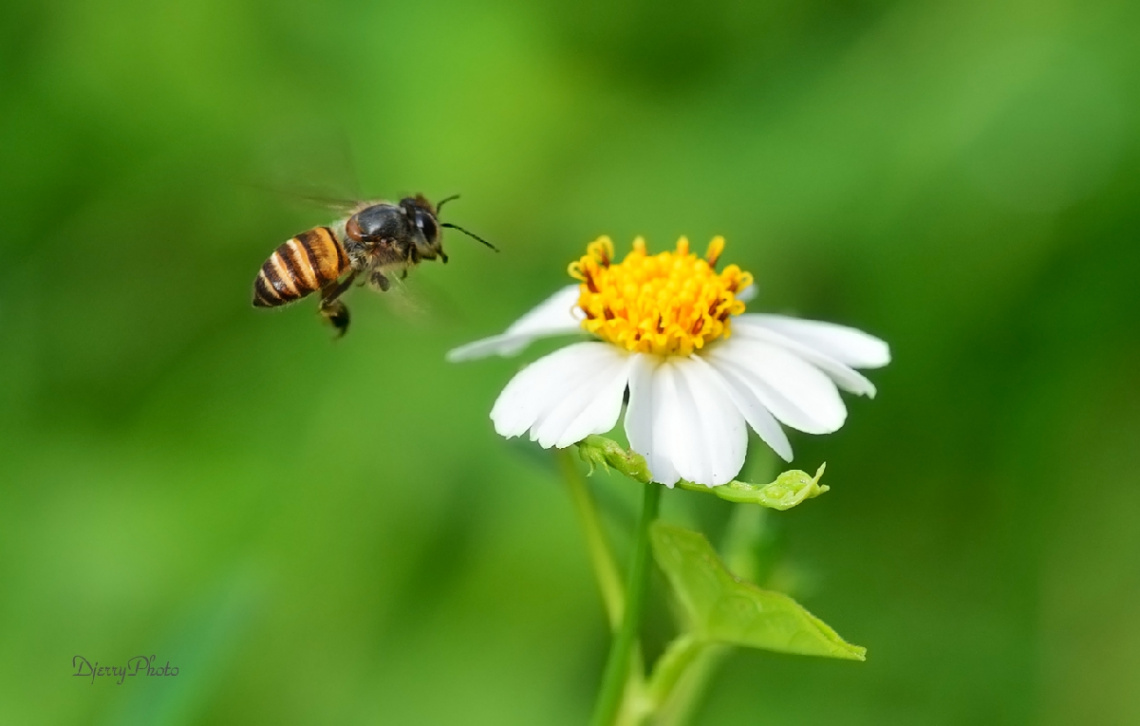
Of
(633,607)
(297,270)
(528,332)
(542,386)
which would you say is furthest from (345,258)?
(633,607)

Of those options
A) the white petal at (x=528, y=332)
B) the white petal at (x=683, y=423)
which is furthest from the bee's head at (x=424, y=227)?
the white petal at (x=683, y=423)

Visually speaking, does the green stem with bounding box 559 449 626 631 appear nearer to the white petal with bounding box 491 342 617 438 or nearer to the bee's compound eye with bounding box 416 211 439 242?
the white petal with bounding box 491 342 617 438

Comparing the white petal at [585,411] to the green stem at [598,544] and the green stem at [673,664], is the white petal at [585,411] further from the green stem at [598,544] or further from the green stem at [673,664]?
the green stem at [673,664]

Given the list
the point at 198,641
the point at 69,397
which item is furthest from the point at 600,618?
the point at 69,397

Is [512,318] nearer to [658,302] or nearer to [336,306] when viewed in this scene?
[336,306]

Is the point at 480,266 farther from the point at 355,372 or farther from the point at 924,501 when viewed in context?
the point at 924,501
